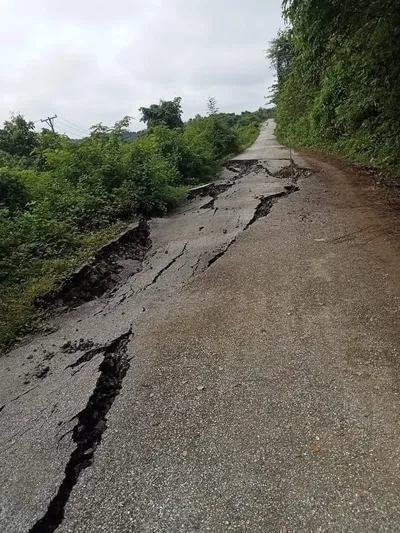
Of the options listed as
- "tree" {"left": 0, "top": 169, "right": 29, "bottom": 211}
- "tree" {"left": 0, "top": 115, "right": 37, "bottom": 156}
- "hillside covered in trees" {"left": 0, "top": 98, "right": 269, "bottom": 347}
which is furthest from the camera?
"tree" {"left": 0, "top": 115, "right": 37, "bottom": 156}

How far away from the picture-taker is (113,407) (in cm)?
285

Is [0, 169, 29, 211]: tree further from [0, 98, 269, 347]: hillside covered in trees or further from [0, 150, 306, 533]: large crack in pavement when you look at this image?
[0, 150, 306, 533]: large crack in pavement

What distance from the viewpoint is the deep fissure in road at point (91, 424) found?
2090mm

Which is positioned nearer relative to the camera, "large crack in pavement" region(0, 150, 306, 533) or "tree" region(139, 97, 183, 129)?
"large crack in pavement" region(0, 150, 306, 533)

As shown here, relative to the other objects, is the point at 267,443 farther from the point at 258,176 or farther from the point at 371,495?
the point at 258,176

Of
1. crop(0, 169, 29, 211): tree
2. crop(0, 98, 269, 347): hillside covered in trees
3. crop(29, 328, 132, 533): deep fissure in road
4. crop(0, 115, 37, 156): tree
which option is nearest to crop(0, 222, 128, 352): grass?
crop(0, 98, 269, 347): hillside covered in trees

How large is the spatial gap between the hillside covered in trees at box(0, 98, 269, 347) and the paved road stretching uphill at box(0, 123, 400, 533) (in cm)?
98

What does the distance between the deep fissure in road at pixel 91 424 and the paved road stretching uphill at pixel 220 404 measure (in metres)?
0.01

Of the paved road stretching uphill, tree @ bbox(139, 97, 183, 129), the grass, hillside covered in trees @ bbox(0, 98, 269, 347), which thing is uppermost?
tree @ bbox(139, 97, 183, 129)

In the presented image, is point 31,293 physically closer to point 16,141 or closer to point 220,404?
point 220,404

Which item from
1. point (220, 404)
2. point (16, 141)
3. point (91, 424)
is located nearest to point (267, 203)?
point (220, 404)

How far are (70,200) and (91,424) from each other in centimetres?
568

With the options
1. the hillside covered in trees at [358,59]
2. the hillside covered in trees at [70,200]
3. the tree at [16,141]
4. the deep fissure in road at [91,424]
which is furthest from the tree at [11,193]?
the tree at [16,141]

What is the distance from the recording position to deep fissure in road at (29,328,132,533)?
2.09 meters
